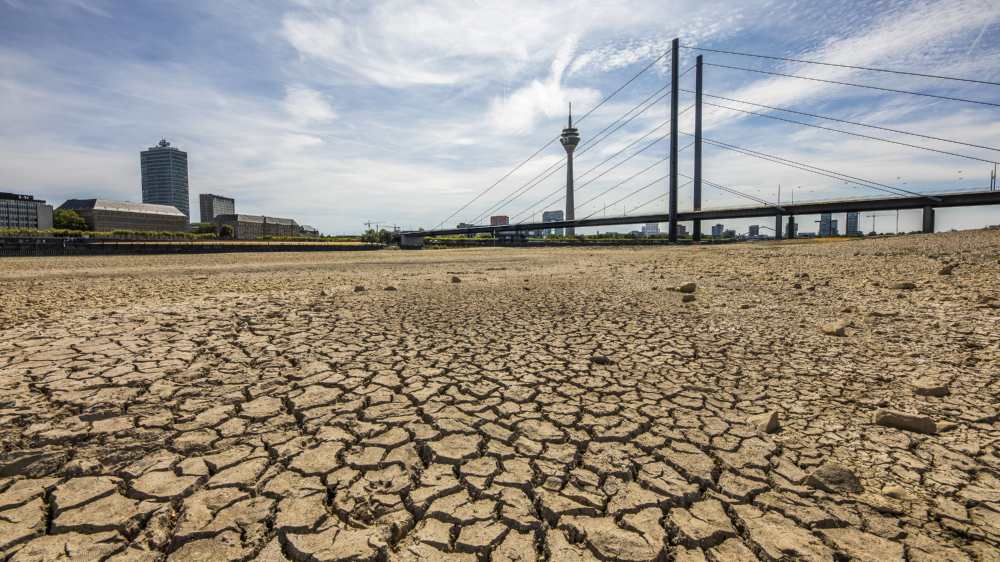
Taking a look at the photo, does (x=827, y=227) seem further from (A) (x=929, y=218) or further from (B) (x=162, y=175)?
(B) (x=162, y=175)

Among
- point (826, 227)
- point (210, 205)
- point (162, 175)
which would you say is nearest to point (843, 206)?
point (826, 227)

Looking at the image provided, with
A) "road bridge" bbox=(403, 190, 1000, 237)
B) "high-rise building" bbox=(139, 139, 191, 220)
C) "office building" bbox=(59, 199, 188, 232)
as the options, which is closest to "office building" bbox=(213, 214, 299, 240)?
"office building" bbox=(59, 199, 188, 232)

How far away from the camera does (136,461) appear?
212cm

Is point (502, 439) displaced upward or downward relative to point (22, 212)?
downward

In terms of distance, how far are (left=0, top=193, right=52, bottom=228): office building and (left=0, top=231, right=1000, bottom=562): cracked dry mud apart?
424 feet

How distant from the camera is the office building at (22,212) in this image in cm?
9044

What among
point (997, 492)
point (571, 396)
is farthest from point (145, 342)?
point (997, 492)

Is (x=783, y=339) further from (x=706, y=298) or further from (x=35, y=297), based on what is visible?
(x=35, y=297)

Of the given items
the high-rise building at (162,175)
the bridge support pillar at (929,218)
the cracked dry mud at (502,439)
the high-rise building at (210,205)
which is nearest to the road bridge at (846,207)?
the bridge support pillar at (929,218)

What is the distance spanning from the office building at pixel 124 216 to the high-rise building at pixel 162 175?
3281 inches

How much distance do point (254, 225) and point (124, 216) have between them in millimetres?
24215

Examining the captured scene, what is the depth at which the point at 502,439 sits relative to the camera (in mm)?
2400

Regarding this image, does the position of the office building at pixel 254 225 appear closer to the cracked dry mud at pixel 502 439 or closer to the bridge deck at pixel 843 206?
the bridge deck at pixel 843 206

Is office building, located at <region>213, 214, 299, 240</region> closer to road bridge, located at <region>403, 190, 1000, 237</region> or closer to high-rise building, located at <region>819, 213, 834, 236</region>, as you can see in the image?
road bridge, located at <region>403, 190, 1000, 237</region>
